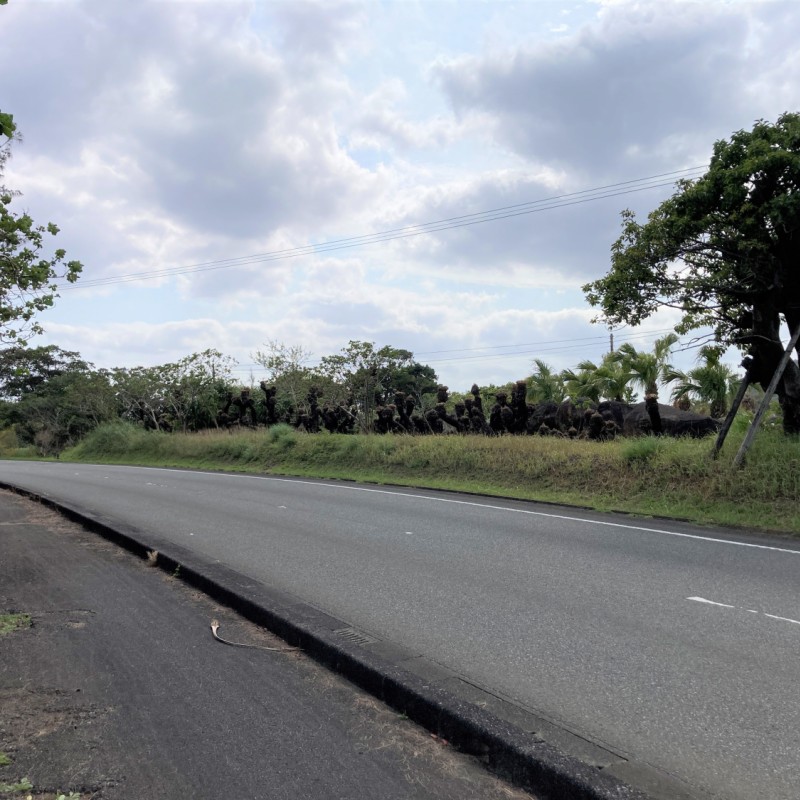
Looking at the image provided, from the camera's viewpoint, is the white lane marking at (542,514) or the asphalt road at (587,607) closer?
the asphalt road at (587,607)

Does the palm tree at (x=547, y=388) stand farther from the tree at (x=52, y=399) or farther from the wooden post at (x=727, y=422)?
the tree at (x=52, y=399)

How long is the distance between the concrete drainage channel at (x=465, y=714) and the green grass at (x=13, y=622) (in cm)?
159

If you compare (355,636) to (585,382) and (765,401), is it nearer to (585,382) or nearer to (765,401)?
(765,401)

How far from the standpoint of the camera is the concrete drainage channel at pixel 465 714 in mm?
3039

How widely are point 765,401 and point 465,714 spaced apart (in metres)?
10.7

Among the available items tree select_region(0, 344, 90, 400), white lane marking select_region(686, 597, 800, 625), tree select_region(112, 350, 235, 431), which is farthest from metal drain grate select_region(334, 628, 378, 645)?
tree select_region(0, 344, 90, 400)

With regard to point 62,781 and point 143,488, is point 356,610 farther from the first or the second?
point 143,488

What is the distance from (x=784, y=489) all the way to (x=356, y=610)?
869cm

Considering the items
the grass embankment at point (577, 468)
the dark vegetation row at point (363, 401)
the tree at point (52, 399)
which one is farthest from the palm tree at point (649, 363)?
the tree at point (52, 399)

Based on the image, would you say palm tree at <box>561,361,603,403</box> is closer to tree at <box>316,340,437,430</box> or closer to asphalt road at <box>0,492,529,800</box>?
tree at <box>316,340,437,430</box>

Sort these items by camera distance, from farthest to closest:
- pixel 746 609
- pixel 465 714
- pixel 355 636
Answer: pixel 746 609, pixel 355 636, pixel 465 714

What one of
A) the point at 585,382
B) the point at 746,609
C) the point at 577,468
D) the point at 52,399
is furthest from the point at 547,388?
the point at 52,399

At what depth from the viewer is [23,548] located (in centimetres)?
869

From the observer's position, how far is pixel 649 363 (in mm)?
25188
